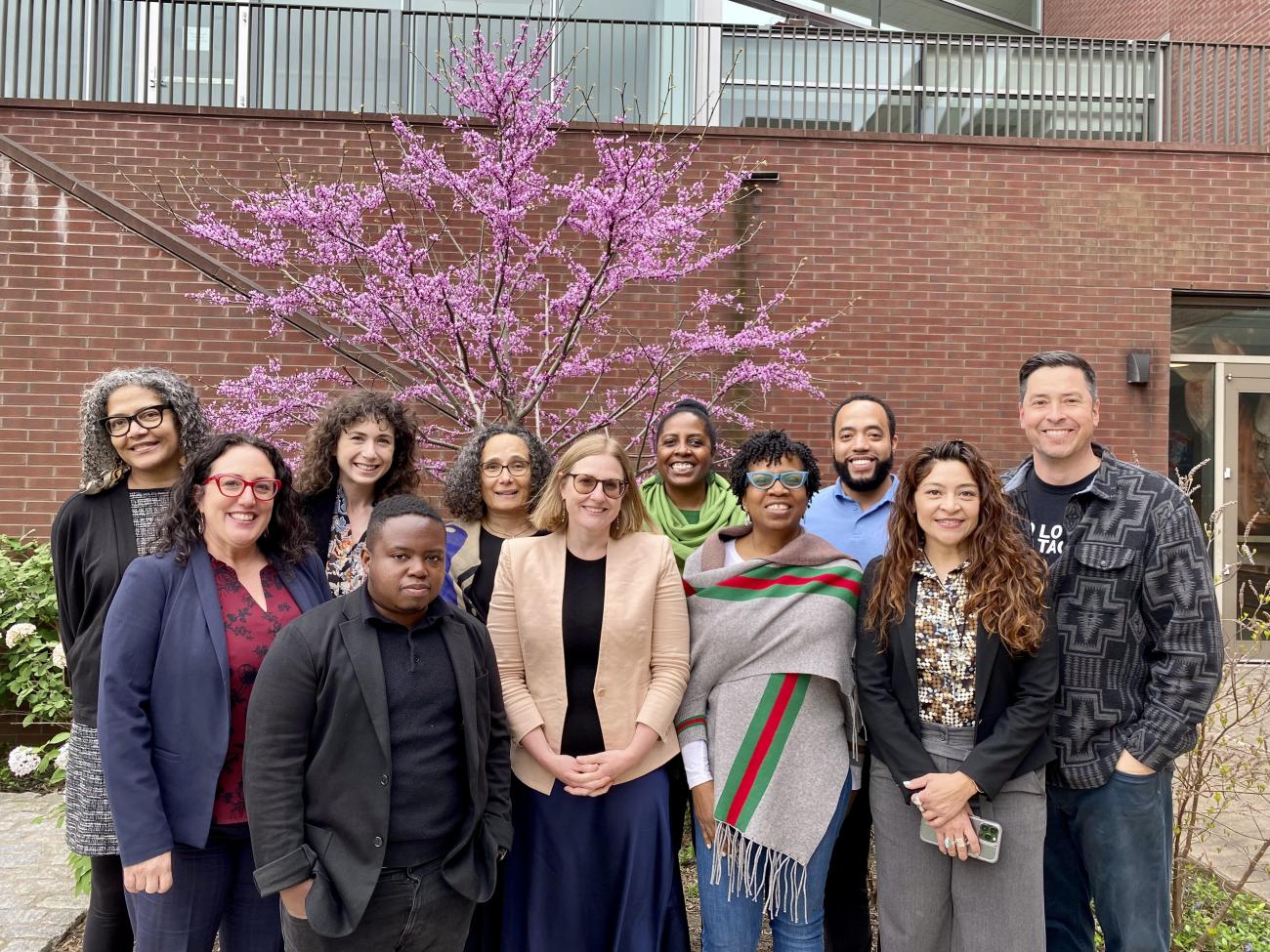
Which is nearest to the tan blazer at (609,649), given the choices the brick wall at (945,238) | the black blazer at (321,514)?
the black blazer at (321,514)

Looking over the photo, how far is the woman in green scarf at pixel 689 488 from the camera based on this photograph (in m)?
3.90

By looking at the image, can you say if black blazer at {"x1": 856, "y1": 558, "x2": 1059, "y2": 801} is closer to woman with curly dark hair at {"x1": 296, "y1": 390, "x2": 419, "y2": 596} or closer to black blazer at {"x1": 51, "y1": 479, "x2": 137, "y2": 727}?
woman with curly dark hair at {"x1": 296, "y1": 390, "x2": 419, "y2": 596}

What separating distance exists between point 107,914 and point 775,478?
236 cm

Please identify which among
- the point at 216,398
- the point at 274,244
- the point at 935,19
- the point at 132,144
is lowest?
the point at 216,398

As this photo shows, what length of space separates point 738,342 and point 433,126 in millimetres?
3446

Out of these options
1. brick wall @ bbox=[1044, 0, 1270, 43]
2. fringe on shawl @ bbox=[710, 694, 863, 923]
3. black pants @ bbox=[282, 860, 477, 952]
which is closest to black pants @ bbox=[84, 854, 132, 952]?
black pants @ bbox=[282, 860, 477, 952]

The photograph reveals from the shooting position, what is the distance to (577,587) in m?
3.10

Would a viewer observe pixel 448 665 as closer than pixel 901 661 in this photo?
Yes

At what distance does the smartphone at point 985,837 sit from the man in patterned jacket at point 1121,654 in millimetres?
305

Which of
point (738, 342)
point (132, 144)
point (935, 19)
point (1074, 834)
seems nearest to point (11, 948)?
point (1074, 834)

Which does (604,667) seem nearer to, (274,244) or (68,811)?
(68,811)

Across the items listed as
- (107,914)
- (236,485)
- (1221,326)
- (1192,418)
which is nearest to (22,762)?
(107,914)

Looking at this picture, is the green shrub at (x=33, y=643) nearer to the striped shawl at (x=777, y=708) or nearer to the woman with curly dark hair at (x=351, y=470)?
the woman with curly dark hair at (x=351, y=470)

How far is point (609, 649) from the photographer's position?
3029 millimetres
